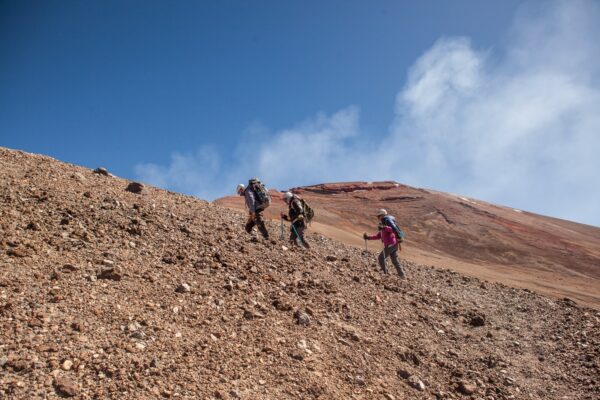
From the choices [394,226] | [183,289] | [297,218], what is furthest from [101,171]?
[394,226]

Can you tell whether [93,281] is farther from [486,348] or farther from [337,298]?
[486,348]

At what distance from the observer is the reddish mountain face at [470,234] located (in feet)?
77.4

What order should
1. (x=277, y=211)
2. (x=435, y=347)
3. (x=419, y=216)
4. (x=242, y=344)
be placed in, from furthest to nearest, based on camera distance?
(x=419, y=216)
(x=277, y=211)
(x=435, y=347)
(x=242, y=344)

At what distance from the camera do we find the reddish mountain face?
23.6 metres

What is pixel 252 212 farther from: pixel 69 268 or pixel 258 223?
pixel 69 268

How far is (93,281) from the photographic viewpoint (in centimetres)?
638

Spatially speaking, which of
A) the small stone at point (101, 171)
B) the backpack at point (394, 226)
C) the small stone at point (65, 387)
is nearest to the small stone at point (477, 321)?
the backpack at point (394, 226)

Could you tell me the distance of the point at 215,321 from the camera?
6262 millimetres

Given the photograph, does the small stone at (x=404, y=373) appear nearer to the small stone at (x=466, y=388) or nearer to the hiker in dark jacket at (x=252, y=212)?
the small stone at (x=466, y=388)

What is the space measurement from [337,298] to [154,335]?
155 inches

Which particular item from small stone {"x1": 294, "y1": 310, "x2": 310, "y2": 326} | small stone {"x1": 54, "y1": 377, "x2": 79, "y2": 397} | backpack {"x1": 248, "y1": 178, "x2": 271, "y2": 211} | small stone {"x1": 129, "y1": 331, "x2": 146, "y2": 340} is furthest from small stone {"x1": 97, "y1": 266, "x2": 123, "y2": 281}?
backpack {"x1": 248, "y1": 178, "x2": 271, "y2": 211}

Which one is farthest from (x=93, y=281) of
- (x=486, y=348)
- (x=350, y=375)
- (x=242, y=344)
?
(x=486, y=348)

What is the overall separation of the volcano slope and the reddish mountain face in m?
10.6

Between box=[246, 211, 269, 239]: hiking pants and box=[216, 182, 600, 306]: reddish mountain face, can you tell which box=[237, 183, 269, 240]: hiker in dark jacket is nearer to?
box=[246, 211, 269, 239]: hiking pants
